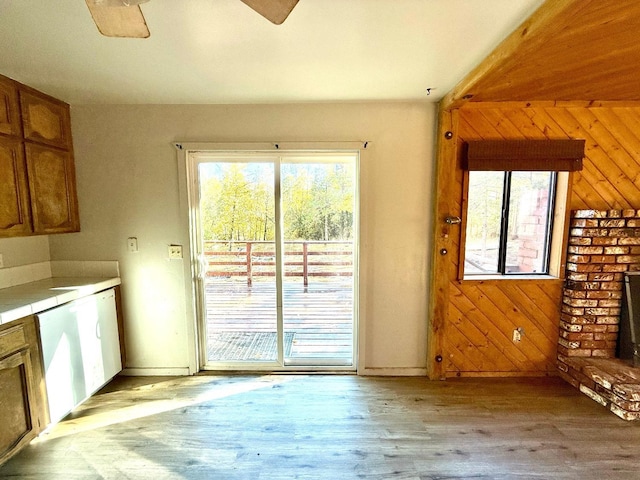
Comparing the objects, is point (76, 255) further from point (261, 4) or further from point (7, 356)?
point (261, 4)

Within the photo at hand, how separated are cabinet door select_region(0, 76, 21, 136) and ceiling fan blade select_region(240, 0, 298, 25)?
1.97m

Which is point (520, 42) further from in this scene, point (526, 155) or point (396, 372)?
point (396, 372)

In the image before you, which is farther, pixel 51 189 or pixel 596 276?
pixel 596 276

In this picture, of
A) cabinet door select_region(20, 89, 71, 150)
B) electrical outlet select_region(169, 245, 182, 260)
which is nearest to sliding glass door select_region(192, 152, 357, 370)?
electrical outlet select_region(169, 245, 182, 260)

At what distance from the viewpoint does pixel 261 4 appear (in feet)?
3.17

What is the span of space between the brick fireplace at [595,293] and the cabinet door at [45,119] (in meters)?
Answer: 4.20

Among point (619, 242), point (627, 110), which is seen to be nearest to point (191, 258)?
point (619, 242)

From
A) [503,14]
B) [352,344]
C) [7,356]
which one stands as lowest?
[352,344]

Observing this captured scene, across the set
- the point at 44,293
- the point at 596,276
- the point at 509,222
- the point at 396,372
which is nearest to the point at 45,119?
the point at 44,293

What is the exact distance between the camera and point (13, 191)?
6.13ft

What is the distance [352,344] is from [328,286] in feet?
1.91

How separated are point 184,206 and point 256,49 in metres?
1.39

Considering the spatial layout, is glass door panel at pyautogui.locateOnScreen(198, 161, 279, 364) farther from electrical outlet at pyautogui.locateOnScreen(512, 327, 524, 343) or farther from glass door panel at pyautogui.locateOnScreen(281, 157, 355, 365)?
electrical outlet at pyautogui.locateOnScreen(512, 327, 524, 343)

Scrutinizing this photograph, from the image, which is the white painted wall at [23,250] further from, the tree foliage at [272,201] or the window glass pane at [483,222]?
the window glass pane at [483,222]
